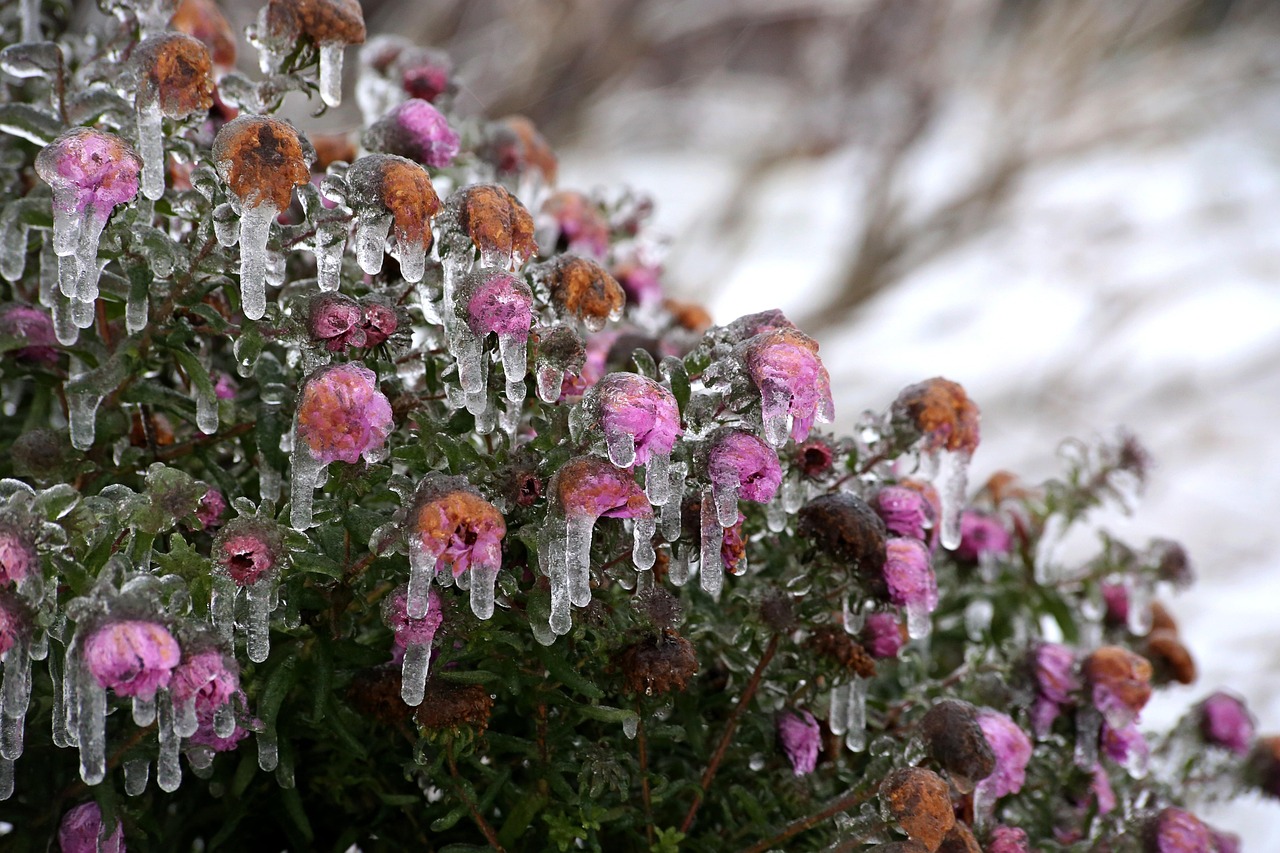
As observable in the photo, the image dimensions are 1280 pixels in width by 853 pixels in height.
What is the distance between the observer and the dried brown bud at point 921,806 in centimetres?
55

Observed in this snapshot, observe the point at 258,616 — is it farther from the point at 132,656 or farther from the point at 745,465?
the point at 745,465

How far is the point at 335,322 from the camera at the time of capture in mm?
557

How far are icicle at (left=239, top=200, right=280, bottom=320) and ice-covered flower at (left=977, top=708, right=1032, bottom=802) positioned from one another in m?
0.43

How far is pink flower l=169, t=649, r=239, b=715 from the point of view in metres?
0.49

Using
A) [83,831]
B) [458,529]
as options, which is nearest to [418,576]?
[458,529]

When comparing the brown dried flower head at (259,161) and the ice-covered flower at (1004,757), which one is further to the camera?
the ice-covered flower at (1004,757)

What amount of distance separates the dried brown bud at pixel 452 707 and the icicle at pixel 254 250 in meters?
0.20

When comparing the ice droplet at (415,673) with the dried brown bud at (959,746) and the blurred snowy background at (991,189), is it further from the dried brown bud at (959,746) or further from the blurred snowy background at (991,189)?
the blurred snowy background at (991,189)

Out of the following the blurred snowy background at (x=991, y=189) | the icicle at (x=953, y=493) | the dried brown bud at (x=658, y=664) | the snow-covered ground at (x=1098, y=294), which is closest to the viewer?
the dried brown bud at (x=658, y=664)

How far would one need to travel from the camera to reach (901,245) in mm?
3158

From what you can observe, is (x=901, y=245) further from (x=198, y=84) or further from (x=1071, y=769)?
(x=198, y=84)

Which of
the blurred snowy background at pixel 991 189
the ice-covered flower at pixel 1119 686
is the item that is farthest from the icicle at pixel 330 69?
the blurred snowy background at pixel 991 189

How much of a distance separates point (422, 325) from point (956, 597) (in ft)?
1.57

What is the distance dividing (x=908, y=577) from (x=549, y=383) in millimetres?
216
